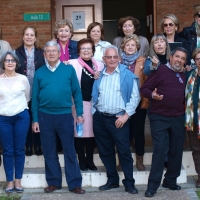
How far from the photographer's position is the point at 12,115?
5969 millimetres

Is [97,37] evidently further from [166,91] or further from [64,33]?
[166,91]

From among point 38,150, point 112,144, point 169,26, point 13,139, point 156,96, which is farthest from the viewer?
point 38,150

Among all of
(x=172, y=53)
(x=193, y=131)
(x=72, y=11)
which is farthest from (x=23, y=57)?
(x=72, y=11)

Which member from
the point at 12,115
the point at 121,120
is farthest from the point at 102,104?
the point at 12,115

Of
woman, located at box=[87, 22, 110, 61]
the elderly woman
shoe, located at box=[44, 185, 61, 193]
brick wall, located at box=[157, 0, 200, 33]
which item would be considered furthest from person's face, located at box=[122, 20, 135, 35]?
brick wall, located at box=[157, 0, 200, 33]

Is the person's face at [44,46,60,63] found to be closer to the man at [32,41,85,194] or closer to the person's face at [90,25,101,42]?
the man at [32,41,85,194]

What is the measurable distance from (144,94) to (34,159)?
1915 millimetres

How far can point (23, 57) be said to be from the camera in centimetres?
638

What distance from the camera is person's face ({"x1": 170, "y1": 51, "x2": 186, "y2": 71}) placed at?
5.83 m

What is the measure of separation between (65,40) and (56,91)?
0.84 meters

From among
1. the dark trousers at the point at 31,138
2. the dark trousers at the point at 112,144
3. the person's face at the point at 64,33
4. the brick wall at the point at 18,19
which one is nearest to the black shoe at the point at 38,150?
the dark trousers at the point at 31,138

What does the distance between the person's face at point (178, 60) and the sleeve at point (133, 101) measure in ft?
1.70

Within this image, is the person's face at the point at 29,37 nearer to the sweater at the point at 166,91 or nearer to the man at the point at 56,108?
the man at the point at 56,108

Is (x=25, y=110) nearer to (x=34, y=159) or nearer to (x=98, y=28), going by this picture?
(x=34, y=159)
